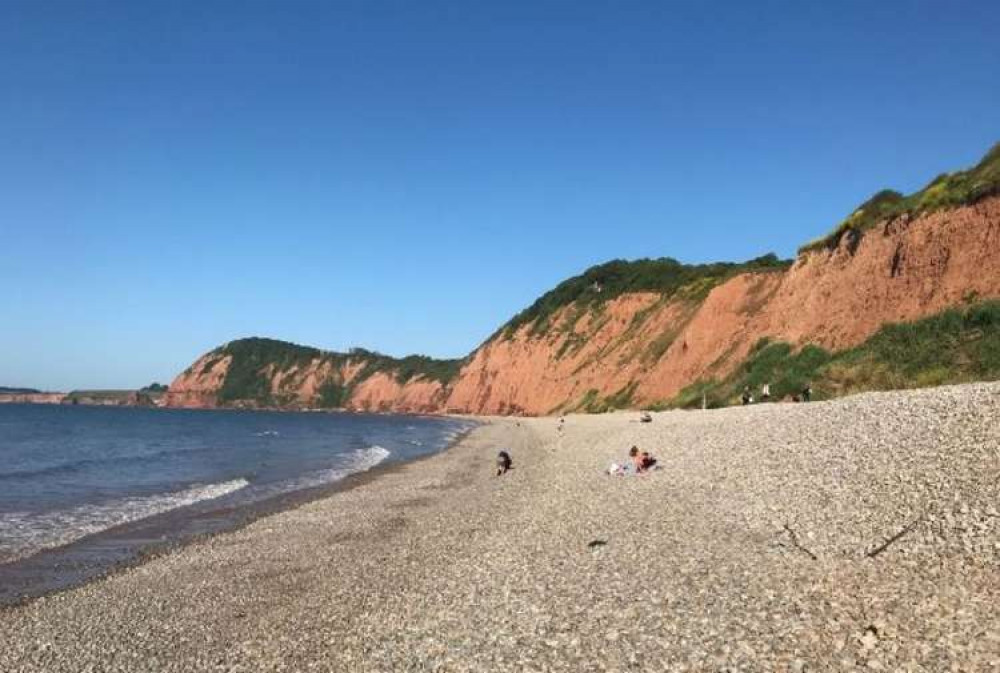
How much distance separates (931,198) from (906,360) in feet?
48.7

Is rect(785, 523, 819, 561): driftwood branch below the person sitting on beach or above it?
below

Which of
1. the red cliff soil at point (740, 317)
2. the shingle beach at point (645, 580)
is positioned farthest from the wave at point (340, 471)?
the red cliff soil at point (740, 317)

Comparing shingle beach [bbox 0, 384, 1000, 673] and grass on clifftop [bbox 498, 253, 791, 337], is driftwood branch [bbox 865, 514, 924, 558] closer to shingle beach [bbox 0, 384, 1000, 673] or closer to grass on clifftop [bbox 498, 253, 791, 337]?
Result: shingle beach [bbox 0, 384, 1000, 673]

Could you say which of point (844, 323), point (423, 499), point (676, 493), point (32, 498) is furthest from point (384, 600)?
point (844, 323)

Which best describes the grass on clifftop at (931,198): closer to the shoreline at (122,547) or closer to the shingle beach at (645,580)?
the shingle beach at (645,580)

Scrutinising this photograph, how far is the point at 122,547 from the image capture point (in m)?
19.4

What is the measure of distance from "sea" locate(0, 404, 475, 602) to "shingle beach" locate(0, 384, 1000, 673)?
8.04ft

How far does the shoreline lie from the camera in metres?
15.6

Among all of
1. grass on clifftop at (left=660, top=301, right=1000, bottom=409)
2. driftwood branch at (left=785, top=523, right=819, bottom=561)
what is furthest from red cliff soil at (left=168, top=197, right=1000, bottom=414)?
driftwood branch at (left=785, top=523, right=819, bottom=561)

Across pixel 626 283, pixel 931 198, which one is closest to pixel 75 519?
pixel 931 198

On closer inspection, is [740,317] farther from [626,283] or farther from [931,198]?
[626,283]

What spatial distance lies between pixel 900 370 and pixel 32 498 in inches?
1314

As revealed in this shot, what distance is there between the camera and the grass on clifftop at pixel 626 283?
82125 millimetres

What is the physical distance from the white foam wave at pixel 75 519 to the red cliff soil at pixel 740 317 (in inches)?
1298
